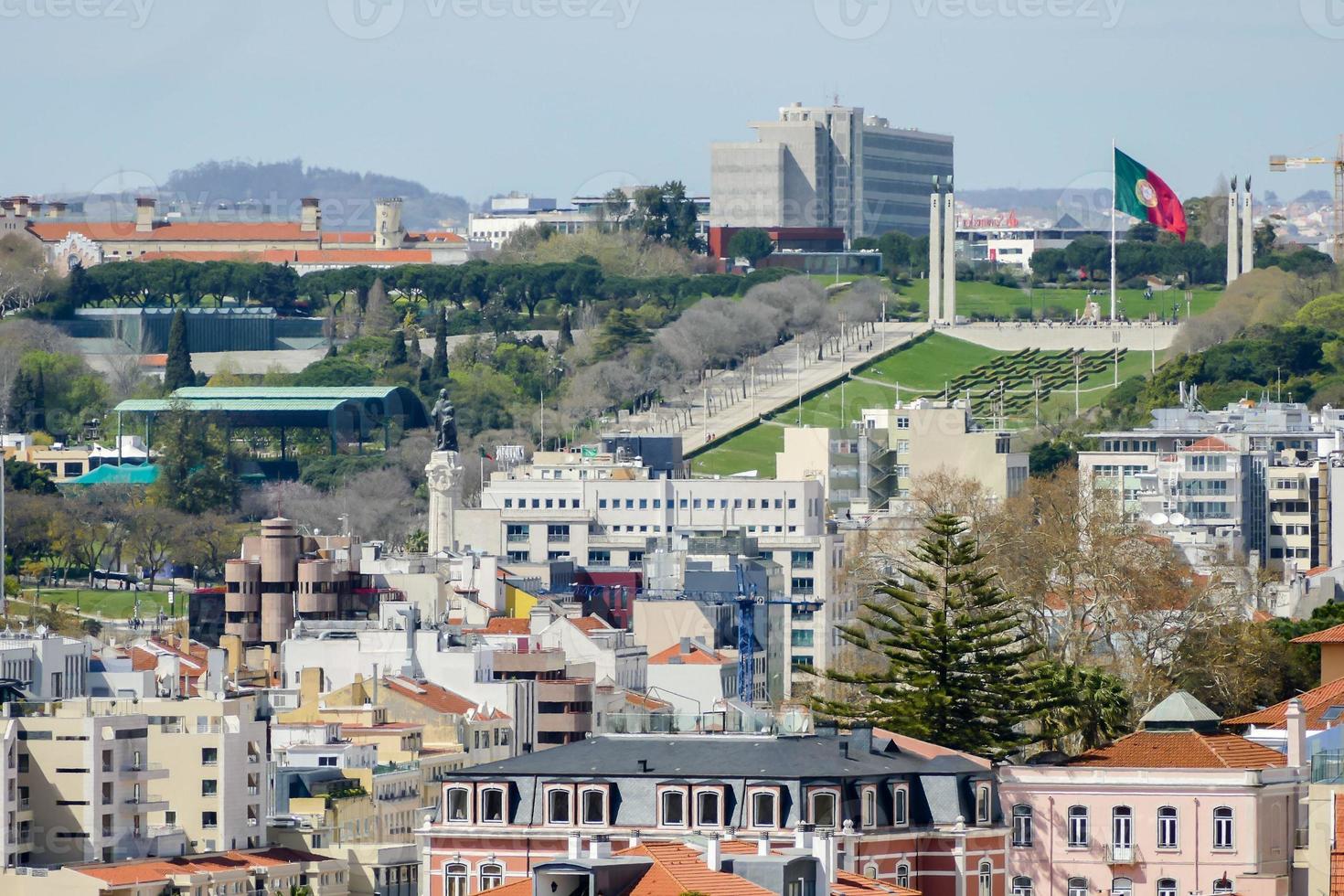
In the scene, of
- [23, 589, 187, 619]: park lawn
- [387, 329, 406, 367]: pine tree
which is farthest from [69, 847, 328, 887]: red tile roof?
[387, 329, 406, 367]: pine tree

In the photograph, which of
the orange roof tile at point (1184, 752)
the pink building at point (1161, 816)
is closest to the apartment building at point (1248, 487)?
the orange roof tile at point (1184, 752)

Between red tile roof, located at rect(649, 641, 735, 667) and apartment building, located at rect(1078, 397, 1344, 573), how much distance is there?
72.4 ft

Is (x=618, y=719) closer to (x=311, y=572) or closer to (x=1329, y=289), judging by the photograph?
(x=311, y=572)

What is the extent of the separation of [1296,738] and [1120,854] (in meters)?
2.22

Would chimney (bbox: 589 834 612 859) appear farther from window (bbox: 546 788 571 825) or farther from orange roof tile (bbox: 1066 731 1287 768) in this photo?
orange roof tile (bbox: 1066 731 1287 768)

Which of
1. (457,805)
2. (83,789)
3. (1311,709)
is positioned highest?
(1311,709)

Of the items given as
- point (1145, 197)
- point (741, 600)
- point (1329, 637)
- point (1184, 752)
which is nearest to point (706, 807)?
point (1184, 752)

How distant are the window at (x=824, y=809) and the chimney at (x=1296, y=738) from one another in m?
4.98

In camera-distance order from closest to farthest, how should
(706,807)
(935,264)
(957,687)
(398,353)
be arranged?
1. (706,807)
2. (957,687)
3. (398,353)
4. (935,264)

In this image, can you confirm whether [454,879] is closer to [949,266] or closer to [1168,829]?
[1168,829]

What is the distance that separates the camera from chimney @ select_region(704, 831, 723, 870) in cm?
3547

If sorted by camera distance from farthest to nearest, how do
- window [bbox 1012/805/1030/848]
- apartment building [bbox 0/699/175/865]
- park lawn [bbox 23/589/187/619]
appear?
park lawn [bbox 23/589/187/619] < apartment building [bbox 0/699/175/865] < window [bbox 1012/805/1030/848]

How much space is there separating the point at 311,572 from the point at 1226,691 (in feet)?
121

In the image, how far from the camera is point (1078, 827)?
150 feet
